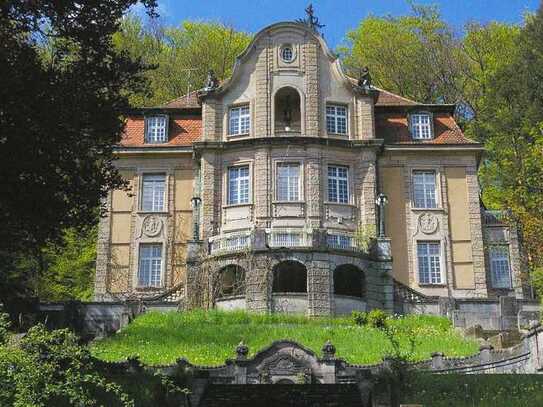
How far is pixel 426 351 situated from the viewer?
23453mm

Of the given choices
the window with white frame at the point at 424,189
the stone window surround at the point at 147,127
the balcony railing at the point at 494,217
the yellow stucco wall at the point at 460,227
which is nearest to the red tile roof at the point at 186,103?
the stone window surround at the point at 147,127

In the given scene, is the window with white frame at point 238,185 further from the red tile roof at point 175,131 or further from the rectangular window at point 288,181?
the red tile roof at point 175,131

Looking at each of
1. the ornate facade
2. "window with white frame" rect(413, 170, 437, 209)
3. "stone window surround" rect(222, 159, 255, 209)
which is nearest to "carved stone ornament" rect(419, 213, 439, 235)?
the ornate facade

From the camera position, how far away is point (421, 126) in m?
37.6

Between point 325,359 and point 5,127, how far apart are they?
10380 mm

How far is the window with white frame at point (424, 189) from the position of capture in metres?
36.2

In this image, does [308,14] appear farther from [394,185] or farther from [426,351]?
[426,351]

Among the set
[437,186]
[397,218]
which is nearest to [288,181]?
[397,218]

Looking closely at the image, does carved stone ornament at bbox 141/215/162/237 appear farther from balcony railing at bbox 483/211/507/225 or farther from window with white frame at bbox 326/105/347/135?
balcony railing at bbox 483/211/507/225

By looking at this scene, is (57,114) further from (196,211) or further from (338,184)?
(338,184)

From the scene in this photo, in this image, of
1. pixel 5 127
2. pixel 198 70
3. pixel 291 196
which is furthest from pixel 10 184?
pixel 198 70

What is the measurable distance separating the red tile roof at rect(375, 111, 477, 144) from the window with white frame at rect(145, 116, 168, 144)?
9.65 m

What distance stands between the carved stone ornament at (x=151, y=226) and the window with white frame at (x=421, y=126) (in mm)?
12087

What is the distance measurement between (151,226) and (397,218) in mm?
10770
